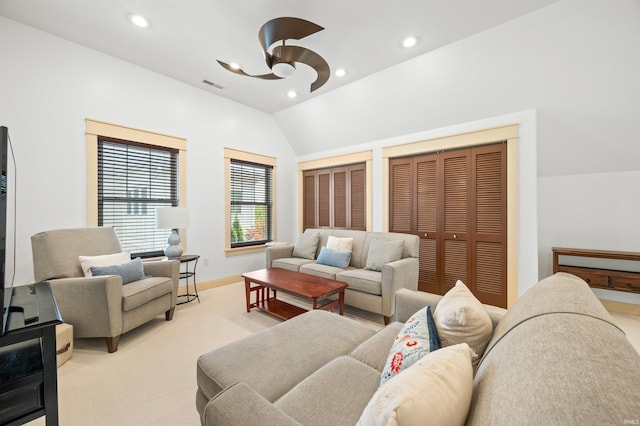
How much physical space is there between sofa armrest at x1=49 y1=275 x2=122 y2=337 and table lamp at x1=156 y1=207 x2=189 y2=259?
102 cm

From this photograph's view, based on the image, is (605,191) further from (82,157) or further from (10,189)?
(10,189)

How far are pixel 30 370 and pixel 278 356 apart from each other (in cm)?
124

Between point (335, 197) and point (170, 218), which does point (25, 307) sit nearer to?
point (170, 218)

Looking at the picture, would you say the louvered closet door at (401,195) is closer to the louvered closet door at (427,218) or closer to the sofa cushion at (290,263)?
the louvered closet door at (427,218)

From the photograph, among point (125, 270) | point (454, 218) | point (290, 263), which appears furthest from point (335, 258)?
point (125, 270)

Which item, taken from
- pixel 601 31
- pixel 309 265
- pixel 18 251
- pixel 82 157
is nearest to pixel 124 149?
pixel 82 157

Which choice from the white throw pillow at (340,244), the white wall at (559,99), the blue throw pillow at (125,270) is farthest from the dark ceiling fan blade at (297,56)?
the blue throw pillow at (125,270)

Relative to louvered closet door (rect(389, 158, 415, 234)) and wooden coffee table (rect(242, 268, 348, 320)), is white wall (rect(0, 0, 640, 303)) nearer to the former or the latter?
louvered closet door (rect(389, 158, 415, 234))

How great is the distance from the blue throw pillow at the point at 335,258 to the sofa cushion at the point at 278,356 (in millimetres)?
1810

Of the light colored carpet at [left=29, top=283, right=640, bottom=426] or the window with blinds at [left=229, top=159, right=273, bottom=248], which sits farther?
the window with blinds at [left=229, top=159, right=273, bottom=248]

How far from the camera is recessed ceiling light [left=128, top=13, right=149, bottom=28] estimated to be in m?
2.40

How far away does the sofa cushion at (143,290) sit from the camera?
2338mm

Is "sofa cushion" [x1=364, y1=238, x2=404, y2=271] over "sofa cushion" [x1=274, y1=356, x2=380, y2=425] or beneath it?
over

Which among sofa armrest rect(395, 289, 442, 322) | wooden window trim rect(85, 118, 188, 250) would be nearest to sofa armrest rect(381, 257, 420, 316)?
sofa armrest rect(395, 289, 442, 322)
